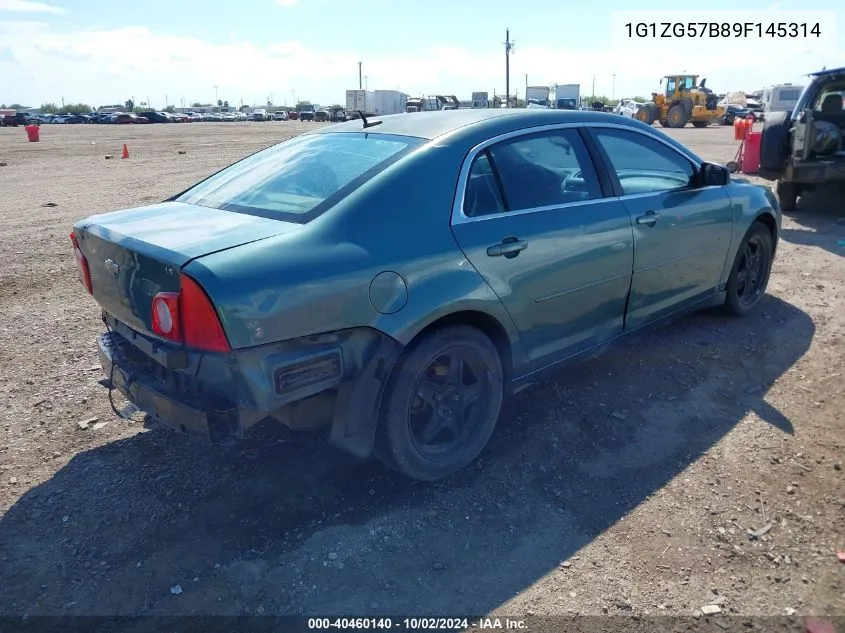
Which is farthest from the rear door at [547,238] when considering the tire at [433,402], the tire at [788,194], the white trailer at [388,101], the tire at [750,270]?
the white trailer at [388,101]

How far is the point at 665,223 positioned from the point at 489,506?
7.14 ft

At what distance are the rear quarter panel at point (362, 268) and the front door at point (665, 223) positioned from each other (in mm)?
1228

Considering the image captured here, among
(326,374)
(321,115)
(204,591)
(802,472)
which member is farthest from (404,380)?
(321,115)

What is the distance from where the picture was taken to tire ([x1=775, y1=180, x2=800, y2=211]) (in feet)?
31.2

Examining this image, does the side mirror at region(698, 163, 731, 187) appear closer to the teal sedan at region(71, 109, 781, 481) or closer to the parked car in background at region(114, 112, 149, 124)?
the teal sedan at region(71, 109, 781, 481)

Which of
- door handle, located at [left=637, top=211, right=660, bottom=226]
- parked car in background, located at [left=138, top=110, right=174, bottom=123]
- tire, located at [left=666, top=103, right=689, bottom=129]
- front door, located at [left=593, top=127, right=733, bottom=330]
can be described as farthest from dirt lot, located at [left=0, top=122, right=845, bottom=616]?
parked car in background, located at [left=138, top=110, right=174, bottom=123]

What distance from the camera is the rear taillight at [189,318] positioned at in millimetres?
2443

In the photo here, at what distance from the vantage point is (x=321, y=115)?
66375mm

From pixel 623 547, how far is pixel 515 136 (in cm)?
208

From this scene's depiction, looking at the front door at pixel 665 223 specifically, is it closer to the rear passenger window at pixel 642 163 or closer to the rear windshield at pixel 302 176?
the rear passenger window at pixel 642 163

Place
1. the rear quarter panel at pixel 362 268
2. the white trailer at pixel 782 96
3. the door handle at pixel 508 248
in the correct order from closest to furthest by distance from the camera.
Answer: the rear quarter panel at pixel 362 268, the door handle at pixel 508 248, the white trailer at pixel 782 96

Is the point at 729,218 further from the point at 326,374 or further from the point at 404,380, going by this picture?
the point at 326,374

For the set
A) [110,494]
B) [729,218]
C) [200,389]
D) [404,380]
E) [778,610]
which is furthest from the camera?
[729,218]

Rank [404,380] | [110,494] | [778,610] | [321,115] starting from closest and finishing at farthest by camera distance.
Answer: [778,610], [404,380], [110,494], [321,115]
